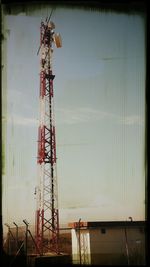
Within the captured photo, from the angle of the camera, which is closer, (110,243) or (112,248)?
(112,248)

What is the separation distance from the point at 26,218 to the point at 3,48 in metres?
2.44

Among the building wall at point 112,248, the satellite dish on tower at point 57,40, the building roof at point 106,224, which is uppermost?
the satellite dish on tower at point 57,40

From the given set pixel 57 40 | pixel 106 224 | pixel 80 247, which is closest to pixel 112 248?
pixel 106 224

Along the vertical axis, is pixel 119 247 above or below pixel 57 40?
below

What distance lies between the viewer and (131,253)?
5023 mm

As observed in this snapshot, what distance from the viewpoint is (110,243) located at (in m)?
5.49

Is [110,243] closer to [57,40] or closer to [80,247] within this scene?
[80,247]

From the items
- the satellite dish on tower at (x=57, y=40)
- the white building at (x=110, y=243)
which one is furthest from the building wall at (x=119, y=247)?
the satellite dish on tower at (x=57, y=40)

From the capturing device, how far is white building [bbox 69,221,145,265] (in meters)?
4.98

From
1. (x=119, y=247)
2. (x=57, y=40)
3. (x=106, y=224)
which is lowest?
(x=119, y=247)

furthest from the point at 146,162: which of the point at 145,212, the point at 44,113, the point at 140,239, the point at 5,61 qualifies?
the point at 5,61

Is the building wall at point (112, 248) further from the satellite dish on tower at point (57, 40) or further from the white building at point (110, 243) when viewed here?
the satellite dish on tower at point (57, 40)

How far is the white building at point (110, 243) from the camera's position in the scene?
16.3 ft

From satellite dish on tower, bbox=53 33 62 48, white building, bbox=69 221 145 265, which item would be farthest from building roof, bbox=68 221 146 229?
satellite dish on tower, bbox=53 33 62 48
